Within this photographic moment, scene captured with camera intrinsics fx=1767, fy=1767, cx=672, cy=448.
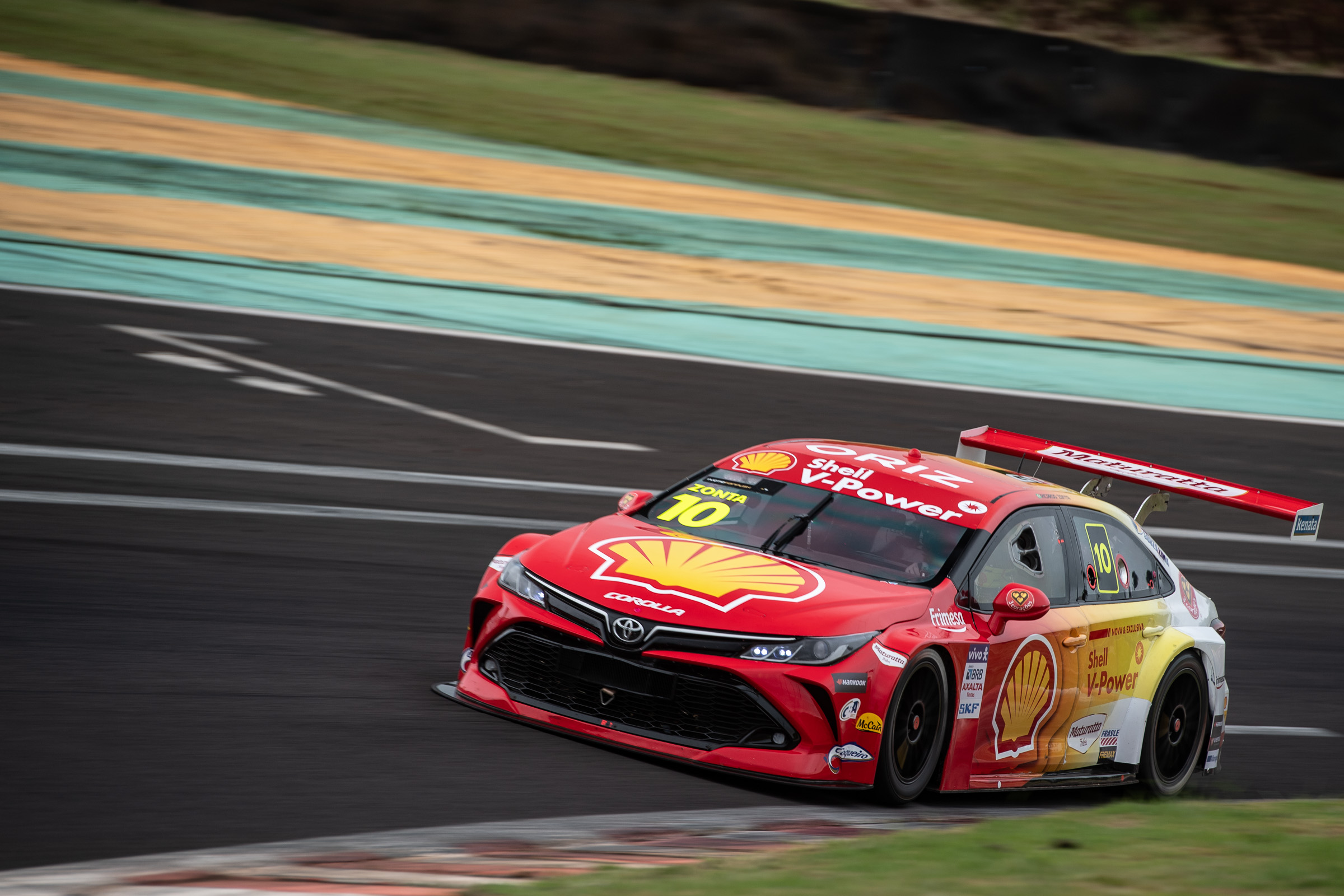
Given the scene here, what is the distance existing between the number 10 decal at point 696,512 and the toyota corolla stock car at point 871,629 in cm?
1

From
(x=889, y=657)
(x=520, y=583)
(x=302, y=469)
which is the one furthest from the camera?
(x=302, y=469)

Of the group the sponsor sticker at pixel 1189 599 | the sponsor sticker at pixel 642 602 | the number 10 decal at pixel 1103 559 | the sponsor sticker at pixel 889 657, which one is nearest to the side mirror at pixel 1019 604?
the sponsor sticker at pixel 889 657

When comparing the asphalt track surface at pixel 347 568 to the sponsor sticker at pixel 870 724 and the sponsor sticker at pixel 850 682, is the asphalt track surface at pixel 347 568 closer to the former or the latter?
the sponsor sticker at pixel 870 724

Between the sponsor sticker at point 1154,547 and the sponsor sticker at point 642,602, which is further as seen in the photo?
the sponsor sticker at point 1154,547

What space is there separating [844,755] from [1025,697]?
1217mm

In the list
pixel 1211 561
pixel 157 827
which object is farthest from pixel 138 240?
pixel 157 827

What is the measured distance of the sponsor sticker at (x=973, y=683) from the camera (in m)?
7.47

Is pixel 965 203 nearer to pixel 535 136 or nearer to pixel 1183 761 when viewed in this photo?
pixel 535 136

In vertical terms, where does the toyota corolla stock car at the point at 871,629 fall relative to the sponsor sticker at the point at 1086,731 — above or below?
above

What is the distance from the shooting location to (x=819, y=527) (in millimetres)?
7961

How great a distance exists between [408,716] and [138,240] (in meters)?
12.5

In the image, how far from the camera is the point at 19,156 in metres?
20.3

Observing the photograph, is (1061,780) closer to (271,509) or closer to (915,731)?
(915,731)

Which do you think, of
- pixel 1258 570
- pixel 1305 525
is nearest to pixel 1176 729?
pixel 1305 525
